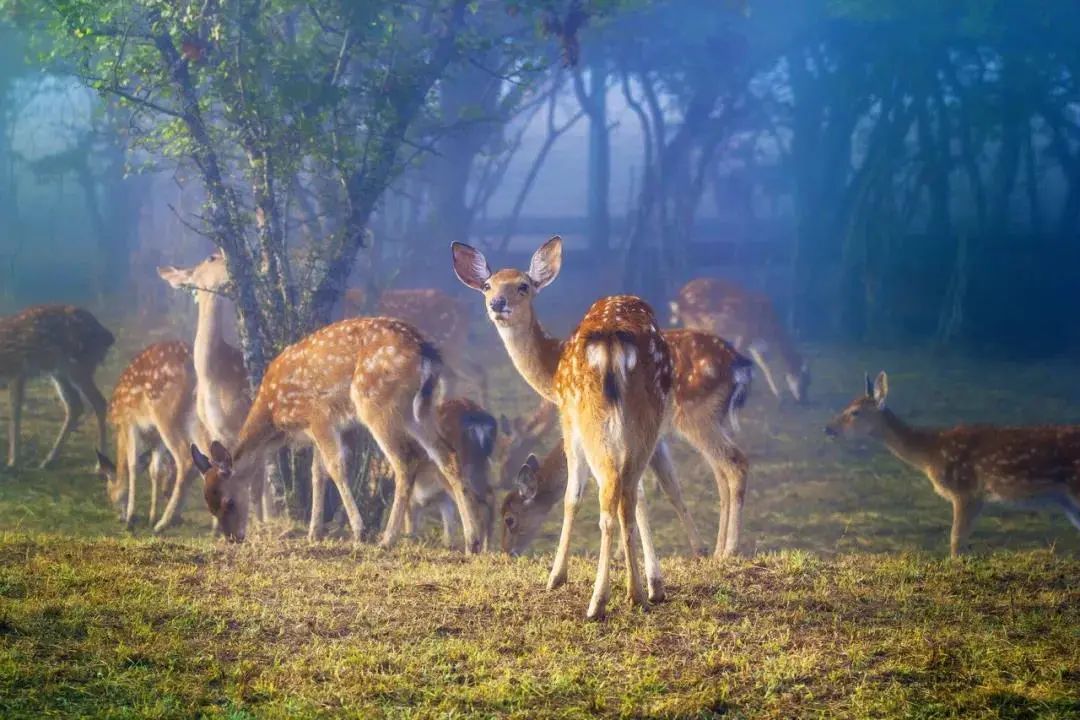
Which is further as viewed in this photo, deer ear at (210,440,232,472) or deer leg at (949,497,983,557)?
deer leg at (949,497,983,557)

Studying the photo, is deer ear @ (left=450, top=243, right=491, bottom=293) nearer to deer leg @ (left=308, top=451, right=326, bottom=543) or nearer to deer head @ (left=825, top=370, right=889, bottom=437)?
deer leg @ (left=308, top=451, right=326, bottom=543)

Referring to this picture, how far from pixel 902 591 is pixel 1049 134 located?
16122 millimetres

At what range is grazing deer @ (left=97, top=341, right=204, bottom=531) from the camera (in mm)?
9512

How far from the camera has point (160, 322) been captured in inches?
693

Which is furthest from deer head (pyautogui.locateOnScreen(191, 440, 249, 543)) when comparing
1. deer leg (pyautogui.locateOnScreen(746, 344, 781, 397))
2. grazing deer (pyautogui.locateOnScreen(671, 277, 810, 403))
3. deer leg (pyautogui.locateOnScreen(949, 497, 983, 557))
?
deer leg (pyautogui.locateOnScreen(746, 344, 781, 397))

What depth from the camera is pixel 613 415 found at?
530 centimetres

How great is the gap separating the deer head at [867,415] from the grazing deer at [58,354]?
6743mm

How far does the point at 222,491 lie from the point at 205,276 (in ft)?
7.31

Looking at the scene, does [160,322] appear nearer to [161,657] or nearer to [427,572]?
[427,572]

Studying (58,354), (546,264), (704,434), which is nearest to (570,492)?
(546,264)

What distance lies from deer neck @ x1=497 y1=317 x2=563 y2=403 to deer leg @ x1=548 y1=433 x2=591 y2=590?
75cm

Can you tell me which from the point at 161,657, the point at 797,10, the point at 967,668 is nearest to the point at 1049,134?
the point at 797,10

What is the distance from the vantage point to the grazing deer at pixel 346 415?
316 inches

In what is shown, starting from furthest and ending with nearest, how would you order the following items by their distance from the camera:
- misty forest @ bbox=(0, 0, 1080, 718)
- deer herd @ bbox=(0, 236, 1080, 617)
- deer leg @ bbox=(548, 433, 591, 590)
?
deer leg @ bbox=(548, 433, 591, 590)
deer herd @ bbox=(0, 236, 1080, 617)
misty forest @ bbox=(0, 0, 1080, 718)
